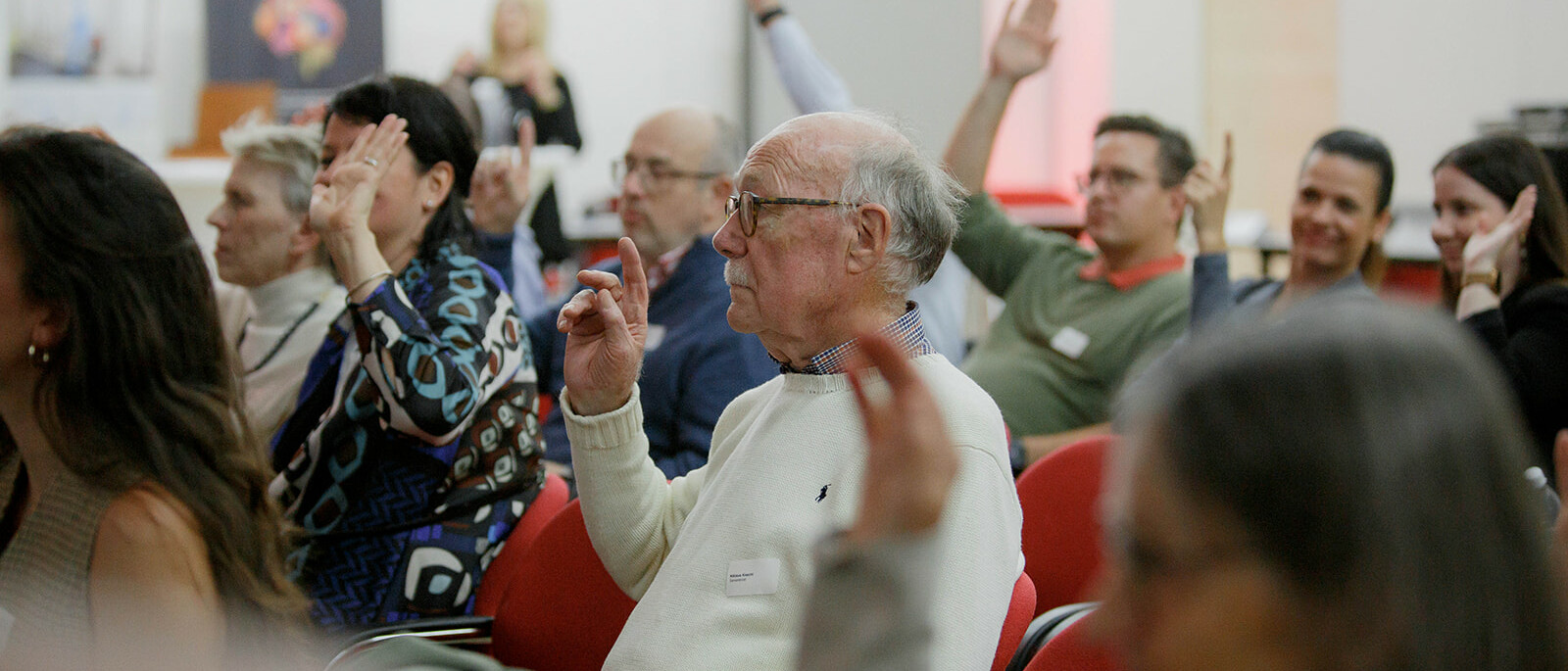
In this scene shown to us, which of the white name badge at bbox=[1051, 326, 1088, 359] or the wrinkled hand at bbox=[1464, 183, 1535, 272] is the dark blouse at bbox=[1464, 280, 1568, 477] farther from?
the white name badge at bbox=[1051, 326, 1088, 359]

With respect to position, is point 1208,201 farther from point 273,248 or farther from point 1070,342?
point 273,248

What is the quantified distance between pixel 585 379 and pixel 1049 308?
1792mm

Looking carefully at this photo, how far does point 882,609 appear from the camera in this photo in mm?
667

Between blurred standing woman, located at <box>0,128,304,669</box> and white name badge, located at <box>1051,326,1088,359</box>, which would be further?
white name badge, located at <box>1051,326,1088,359</box>

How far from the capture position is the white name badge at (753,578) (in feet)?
4.81

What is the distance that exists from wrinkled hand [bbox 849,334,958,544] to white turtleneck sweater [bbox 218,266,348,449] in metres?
2.17

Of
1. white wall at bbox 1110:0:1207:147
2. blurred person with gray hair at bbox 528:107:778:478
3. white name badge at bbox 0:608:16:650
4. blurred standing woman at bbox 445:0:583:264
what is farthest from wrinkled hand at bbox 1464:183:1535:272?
white wall at bbox 1110:0:1207:147

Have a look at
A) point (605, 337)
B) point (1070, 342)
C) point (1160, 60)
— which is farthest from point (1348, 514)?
point (1160, 60)

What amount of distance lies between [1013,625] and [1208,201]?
1911 mm

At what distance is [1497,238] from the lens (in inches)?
118

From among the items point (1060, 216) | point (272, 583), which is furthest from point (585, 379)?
point (1060, 216)

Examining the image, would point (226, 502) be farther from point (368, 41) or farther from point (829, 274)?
point (368, 41)

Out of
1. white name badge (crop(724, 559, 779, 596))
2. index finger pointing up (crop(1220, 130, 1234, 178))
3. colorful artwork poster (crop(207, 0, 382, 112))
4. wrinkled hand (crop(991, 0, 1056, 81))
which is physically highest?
colorful artwork poster (crop(207, 0, 382, 112))

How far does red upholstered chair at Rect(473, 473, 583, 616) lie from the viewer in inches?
79.5
